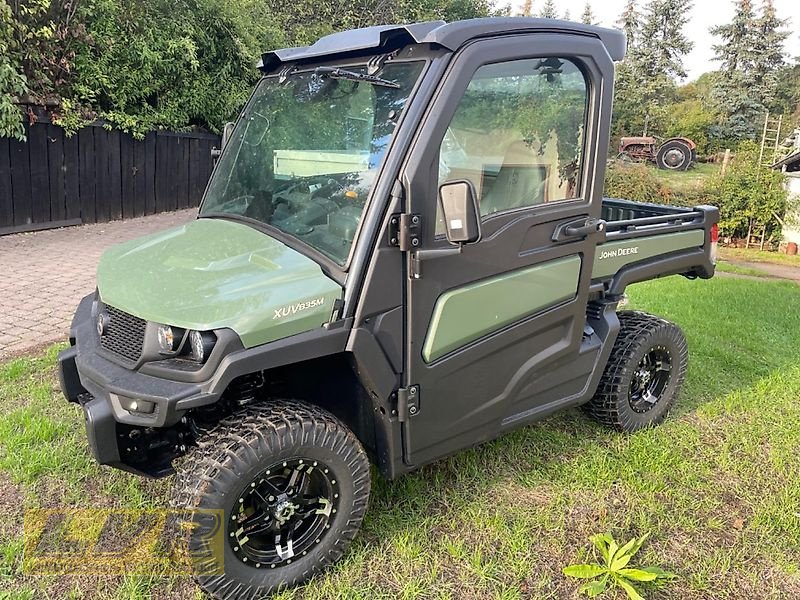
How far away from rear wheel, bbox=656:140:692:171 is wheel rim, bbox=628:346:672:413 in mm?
27202

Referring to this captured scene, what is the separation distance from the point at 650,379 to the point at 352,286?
8.64ft

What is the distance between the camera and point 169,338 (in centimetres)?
235

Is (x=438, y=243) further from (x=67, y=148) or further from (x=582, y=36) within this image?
(x=67, y=148)

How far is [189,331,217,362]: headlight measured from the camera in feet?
7.55

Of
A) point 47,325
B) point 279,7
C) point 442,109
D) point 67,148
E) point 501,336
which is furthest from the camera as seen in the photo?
point 279,7

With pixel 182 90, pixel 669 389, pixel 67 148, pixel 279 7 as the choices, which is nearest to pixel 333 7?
pixel 279 7

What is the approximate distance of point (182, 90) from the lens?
482 inches

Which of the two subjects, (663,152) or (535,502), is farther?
(663,152)

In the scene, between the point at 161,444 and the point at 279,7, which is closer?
the point at 161,444

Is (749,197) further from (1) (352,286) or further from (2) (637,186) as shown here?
(1) (352,286)

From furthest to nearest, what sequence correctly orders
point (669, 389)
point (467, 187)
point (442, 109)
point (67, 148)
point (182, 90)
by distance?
point (182, 90), point (67, 148), point (669, 389), point (442, 109), point (467, 187)

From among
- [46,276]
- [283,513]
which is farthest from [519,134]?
[46,276]

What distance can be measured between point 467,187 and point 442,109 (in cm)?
39

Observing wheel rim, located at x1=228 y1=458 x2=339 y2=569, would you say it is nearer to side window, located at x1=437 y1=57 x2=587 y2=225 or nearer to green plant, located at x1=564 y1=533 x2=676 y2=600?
green plant, located at x1=564 y1=533 x2=676 y2=600
